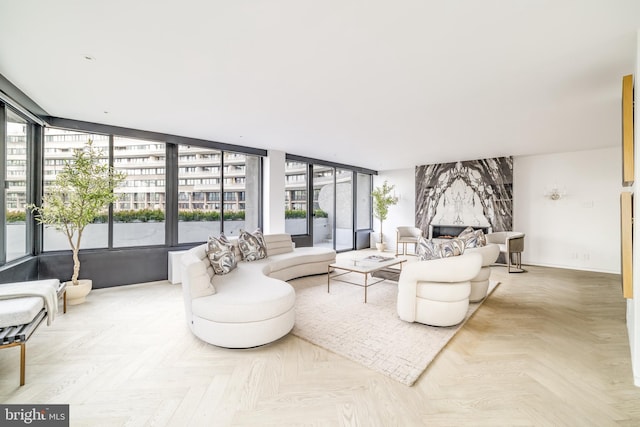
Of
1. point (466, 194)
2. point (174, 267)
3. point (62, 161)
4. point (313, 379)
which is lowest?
point (313, 379)

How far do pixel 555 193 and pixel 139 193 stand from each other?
28.5 feet

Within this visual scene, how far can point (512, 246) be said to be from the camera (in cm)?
573

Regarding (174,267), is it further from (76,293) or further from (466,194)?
(466,194)

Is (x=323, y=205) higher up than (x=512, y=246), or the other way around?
(x=323, y=205)

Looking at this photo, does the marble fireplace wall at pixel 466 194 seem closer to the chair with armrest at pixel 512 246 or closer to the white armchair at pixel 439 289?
the chair with armrest at pixel 512 246

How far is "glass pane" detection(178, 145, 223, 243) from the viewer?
534 centimetres

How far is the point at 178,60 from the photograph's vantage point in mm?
2537

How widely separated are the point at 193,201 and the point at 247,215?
1.23 meters

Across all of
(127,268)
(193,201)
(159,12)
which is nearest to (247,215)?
(193,201)

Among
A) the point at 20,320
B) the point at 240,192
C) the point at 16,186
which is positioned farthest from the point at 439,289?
the point at 16,186

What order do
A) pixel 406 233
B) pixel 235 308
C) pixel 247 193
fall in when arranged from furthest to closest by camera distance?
pixel 406 233, pixel 247 193, pixel 235 308

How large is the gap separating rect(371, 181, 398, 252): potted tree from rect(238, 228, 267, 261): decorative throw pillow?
4979mm

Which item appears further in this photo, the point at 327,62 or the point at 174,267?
the point at 174,267

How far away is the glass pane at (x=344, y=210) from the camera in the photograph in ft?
28.3
